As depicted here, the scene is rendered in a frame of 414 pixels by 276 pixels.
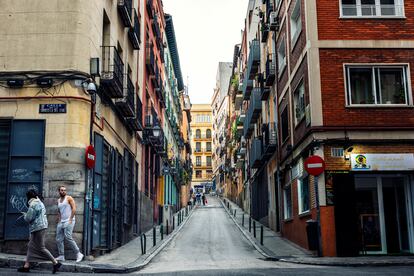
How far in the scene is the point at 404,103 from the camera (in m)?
17.8

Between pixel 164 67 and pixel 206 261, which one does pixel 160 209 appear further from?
pixel 206 261

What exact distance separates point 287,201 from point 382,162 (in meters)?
7.26

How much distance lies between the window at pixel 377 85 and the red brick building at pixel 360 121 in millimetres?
32

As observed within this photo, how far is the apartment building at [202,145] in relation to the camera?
11288cm

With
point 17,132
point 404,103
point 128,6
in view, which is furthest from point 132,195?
point 404,103

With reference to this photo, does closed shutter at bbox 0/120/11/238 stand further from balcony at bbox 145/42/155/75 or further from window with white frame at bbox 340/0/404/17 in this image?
balcony at bbox 145/42/155/75

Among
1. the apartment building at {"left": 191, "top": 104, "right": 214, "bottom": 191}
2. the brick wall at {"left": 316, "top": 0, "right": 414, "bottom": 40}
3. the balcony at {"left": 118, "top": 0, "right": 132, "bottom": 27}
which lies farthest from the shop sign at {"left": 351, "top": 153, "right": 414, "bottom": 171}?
the apartment building at {"left": 191, "top": 104, "right": 214, "bottom": 191}

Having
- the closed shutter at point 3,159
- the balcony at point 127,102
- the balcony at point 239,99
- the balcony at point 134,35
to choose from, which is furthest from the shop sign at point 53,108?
the balcony at point 239,99

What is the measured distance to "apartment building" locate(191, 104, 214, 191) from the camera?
113 m

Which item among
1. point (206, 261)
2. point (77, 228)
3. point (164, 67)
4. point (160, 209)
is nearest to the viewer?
point (77, 228)

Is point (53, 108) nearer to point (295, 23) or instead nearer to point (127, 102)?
point (127, 102)

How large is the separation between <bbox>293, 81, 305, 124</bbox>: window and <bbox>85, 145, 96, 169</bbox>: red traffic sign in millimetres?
Answer: 7694

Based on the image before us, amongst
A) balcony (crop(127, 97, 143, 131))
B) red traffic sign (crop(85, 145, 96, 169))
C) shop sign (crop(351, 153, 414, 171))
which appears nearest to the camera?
red traffic sign (crop(85, 145, 96, 169))

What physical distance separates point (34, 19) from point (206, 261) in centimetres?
827
